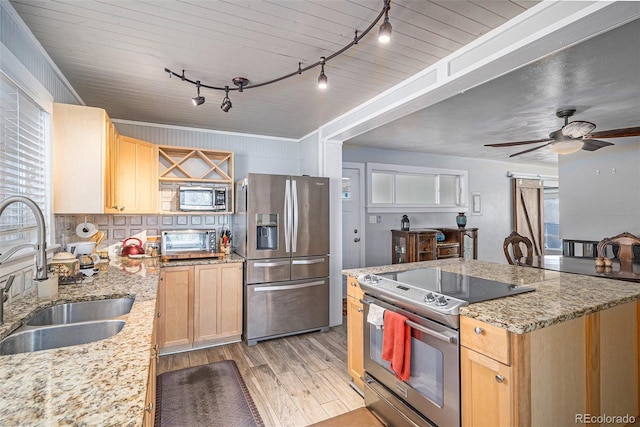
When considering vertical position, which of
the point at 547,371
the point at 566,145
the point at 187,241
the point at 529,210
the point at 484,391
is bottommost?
the point at 484,391

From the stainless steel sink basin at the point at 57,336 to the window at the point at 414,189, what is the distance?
4.10 metres

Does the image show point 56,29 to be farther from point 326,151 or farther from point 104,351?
point 326,151

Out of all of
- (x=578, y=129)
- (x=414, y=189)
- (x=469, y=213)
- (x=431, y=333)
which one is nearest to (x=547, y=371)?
(x=431, y=333)

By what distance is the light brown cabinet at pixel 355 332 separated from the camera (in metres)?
2.35

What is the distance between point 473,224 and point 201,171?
17.1 ft

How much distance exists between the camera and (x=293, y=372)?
2744mm

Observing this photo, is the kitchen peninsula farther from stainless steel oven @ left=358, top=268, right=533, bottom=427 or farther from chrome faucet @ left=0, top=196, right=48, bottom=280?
chrome faucet @ left=0, top=196, right=48, bottom=280

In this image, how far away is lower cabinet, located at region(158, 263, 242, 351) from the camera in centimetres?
309

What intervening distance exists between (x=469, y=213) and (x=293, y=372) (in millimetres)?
4961

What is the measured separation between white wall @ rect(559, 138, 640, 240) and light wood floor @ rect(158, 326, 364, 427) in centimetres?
420

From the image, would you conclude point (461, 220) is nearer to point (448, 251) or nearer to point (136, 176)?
point (448, 251)

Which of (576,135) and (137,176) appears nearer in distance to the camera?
(576,135)

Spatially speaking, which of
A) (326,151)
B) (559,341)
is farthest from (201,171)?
(559,341)

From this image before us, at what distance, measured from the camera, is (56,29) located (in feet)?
5.93
